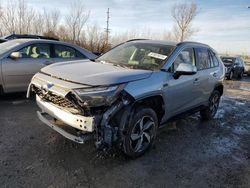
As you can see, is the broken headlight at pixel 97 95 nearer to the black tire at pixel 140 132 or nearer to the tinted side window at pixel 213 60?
the black tire at pixel 140 132

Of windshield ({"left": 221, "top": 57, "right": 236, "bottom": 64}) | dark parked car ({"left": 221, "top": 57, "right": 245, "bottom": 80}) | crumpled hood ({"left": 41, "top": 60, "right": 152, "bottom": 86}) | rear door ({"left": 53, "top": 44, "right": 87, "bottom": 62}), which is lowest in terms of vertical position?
dark parked car ({"left": 221, "top": 57, "right": 245, "bottom": 80})

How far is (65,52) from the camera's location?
7.05m

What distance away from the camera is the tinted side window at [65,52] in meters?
6.86

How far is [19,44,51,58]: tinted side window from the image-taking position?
20.6 ft

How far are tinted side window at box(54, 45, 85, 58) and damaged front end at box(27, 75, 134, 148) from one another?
11.5ft

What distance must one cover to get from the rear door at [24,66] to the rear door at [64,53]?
0.20m

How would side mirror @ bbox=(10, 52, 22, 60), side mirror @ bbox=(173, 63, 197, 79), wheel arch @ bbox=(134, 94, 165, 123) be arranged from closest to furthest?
wheel arch @ bbox=(134, 94, 165, 123), side mirror @ bbox=(173, 63, 197, 79), side mirror @ bbox=(10, 52, 22, 60)

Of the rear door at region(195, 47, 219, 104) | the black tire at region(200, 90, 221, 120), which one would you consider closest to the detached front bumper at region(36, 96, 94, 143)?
the rear door at region(195, 47, 219, 104)

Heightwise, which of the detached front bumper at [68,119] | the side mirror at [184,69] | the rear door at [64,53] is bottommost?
the detached front bumper at [68,119]

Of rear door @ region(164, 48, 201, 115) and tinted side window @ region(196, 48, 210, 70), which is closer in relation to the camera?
rear door @ region(164, 48, 201, 115)

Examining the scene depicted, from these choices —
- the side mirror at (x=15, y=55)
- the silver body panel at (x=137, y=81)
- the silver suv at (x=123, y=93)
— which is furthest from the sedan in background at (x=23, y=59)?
the silver body panel at (x=137, y=81)

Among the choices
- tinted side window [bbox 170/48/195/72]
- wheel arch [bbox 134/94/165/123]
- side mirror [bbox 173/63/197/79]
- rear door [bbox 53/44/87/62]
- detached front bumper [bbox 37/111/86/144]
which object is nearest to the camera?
detached front bumper [bbox 37/111/86/144]

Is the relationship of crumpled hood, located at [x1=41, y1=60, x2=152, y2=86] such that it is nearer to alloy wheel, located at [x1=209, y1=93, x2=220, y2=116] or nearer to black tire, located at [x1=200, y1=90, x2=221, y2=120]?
black tire, located at [x1=200, y1=90, x2=221, y2=120]

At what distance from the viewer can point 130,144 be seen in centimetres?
361
